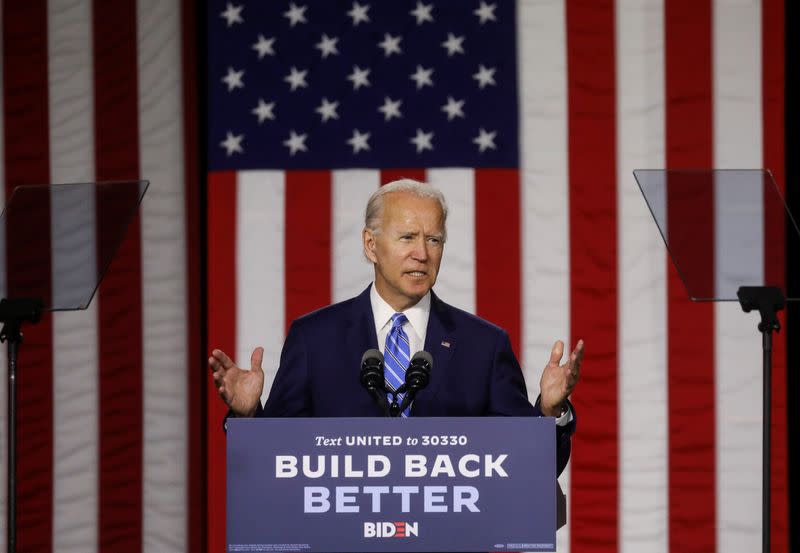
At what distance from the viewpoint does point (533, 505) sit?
79.6 inches

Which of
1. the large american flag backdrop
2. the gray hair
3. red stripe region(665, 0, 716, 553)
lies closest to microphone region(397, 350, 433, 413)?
the gray hair

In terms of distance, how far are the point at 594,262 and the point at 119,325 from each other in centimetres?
202

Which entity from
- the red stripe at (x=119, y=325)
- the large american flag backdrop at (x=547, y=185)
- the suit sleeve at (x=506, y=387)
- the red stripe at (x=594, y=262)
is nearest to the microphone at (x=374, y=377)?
the suit sleeve at (x=506, y=387)

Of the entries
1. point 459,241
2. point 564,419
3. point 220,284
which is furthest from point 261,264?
point 564,419

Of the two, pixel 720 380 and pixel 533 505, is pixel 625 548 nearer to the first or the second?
pixel 720 380

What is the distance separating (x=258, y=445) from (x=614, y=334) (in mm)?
2381

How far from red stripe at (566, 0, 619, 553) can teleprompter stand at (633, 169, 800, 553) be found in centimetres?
140

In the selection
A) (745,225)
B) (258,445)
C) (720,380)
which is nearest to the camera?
(258,445)

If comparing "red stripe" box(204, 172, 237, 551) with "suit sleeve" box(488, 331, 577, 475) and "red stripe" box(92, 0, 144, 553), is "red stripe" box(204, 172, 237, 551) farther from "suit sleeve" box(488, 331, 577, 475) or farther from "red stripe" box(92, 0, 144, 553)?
"suit sleeve" box(488, 331, 577, 475)

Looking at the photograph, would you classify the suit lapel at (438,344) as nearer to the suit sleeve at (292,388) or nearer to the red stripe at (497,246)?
the suit sleeve at (292,388)

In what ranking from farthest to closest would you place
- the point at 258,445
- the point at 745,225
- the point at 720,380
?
the point at 720,380, the point at 745,225, the point at 258,445

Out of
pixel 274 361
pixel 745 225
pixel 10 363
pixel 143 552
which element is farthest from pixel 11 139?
pixel 745 225

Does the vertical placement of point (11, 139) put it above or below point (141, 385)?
above

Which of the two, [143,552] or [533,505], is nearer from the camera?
[533,505]
